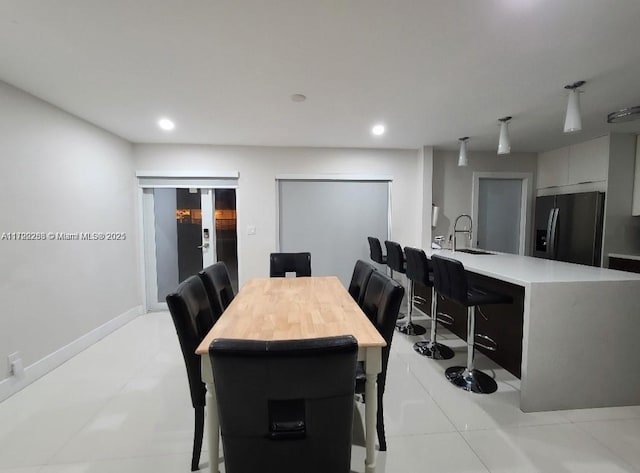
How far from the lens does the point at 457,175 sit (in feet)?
14.6

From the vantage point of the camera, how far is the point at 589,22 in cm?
150

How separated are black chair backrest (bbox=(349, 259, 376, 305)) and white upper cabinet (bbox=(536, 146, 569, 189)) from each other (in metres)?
3.84

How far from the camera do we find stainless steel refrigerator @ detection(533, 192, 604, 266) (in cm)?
353

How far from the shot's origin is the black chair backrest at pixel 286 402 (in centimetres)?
90

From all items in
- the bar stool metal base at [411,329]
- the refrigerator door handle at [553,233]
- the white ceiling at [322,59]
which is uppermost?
the white ceiling at [322,59]

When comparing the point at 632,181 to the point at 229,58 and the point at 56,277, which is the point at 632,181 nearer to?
the point at 229,58

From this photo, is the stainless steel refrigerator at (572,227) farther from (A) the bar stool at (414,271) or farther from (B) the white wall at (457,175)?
(A) the bar stool at (414,271)

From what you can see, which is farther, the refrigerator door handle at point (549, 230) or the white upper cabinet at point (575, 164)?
the refrigerator door handle at point (549, 230)

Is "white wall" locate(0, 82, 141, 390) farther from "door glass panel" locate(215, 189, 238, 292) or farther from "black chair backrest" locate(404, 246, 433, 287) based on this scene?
"black chair backrest" locate(404, 246, 433, 287)

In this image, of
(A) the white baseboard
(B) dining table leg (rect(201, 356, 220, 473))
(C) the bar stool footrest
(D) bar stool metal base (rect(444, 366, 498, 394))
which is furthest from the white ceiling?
(D) bar stool metal base (rect(444, 366, 498, 394))

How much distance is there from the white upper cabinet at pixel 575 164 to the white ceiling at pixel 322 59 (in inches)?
21.1

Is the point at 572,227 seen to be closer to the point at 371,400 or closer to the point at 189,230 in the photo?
the point at 371,400

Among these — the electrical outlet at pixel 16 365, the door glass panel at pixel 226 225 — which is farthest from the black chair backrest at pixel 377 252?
the electrical outlet at pixel 16 365

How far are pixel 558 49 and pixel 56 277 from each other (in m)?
4.26
